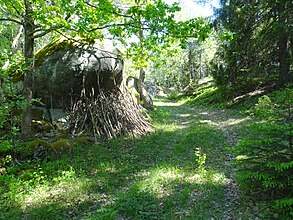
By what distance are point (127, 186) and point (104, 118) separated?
11.7ft

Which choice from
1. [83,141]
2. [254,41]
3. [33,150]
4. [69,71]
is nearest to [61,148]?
[33,150]

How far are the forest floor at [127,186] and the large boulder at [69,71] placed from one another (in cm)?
251

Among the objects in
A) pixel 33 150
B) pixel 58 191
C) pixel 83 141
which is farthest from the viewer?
pixel 83 141

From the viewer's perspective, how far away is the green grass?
4371 millimetres

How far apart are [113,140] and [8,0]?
16.2ft

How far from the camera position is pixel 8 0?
5598mm

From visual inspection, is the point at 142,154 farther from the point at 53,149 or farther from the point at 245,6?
the point at 245,6

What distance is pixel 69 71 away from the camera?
8.56m

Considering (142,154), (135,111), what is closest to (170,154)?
(142,154)

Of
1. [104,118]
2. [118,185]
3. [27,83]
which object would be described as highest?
[27,83]

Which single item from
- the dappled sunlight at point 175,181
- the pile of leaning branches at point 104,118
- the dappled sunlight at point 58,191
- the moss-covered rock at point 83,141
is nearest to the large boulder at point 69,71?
the pile of leaning branches at point 104,118

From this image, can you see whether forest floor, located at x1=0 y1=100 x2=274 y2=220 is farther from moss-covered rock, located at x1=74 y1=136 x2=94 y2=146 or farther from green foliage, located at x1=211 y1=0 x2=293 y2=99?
green foliage, located at x1=211 y1=0 x2=293 y2=99

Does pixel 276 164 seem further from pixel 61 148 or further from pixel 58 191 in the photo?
pixel 61 148

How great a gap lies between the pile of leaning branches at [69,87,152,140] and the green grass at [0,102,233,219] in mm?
857
